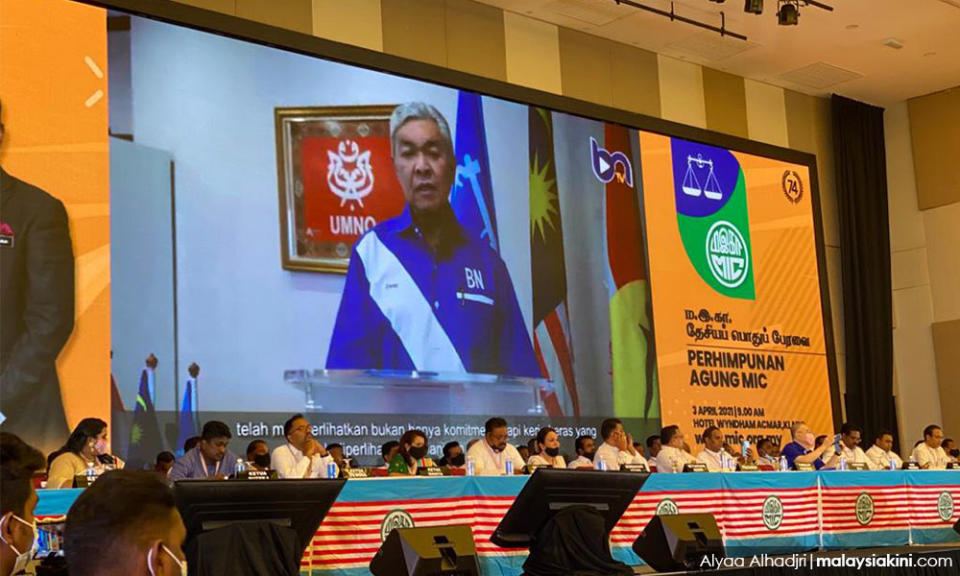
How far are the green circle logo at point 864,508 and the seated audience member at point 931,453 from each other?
2.27 metres

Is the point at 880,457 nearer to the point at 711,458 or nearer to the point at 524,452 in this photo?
the point at 711,458

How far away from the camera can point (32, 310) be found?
7273 millimetres

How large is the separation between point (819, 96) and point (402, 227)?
656 centimetres

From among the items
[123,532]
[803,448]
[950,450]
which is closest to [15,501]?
[123,532]

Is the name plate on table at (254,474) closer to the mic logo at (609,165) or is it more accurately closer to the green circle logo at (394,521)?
the green circle logo at (394,521)

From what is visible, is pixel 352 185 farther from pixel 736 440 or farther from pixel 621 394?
pixel 736 440

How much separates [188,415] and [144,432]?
0.35 meters

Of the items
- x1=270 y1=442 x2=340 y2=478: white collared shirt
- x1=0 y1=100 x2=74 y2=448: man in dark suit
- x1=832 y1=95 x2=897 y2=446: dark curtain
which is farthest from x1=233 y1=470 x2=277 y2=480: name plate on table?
x1=832 y1=95 x2=897 y2=446: dark curtain

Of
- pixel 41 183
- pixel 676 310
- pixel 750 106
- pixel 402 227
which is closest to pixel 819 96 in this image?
pixel 750 106

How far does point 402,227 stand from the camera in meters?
9.45

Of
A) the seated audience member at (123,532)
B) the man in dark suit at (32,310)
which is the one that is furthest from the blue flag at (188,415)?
the seated audience member at (123,532)

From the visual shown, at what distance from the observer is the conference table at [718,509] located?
5.07 m

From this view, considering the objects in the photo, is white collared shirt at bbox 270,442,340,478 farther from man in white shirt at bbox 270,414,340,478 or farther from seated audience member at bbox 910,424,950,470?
seated audience member at bbox 910,424,950,470

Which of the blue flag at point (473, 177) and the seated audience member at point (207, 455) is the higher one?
the blue flag at point (473, 177)
